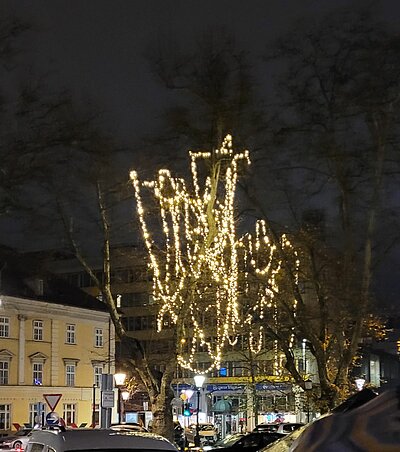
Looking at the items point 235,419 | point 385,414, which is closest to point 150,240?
point 385,414

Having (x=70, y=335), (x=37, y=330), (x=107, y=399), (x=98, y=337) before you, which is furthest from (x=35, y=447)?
(x=98, y=337)

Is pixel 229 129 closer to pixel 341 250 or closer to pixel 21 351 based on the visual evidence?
pixel 341 250

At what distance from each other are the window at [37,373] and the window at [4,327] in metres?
3.41

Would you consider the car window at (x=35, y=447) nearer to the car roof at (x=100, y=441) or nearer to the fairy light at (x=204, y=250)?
the car roof at (x=100, y=441)

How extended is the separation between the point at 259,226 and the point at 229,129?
12.7 feet

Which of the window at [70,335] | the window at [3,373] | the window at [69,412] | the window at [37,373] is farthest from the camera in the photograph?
the window at [70,335]

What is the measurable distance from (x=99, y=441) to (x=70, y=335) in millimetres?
54370

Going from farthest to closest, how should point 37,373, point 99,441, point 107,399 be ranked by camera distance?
point 37,373, point 107,399, point 99,441

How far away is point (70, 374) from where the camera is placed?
6091cm

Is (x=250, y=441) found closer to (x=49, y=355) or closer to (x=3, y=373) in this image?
(x=3, y=373)

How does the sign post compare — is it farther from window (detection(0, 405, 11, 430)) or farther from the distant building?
window (detection(0, 405, 11, 430))

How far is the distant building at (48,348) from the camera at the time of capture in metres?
55.2

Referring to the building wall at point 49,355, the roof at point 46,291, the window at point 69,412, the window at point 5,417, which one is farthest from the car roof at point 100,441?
the window at point 69,412

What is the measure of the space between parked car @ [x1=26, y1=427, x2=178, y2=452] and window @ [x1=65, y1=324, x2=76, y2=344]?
175 feet
